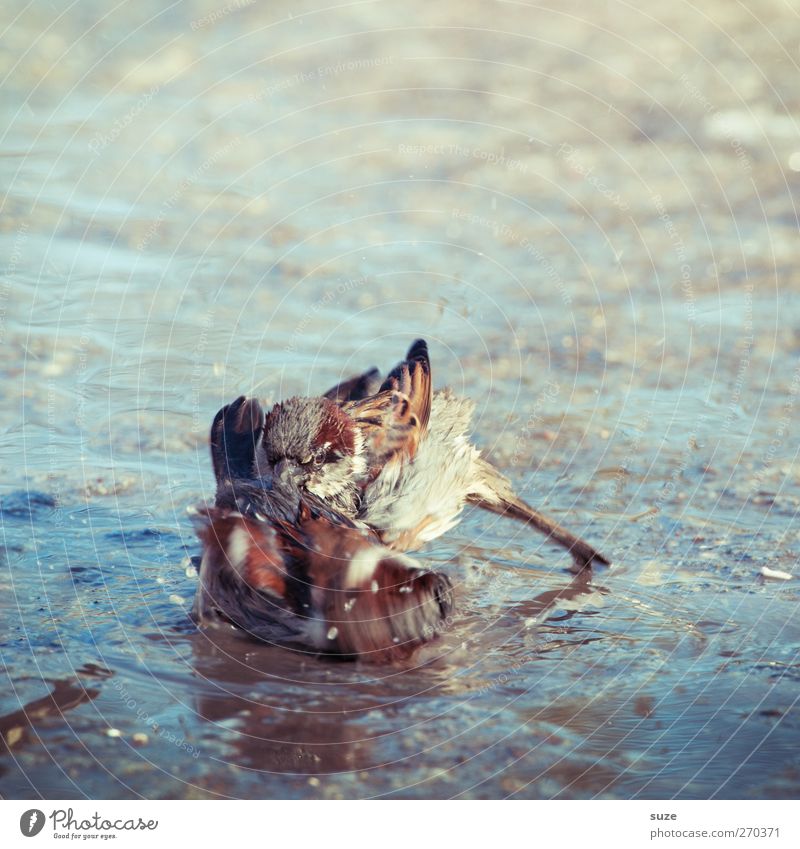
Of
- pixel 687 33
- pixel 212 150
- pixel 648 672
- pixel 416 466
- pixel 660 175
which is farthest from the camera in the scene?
pixel 660 175

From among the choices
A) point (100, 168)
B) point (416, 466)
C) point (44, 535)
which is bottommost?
point (44, 535)

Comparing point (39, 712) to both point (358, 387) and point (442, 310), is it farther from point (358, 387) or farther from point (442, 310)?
point (442, 310)

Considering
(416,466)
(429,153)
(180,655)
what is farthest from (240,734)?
(429,153)

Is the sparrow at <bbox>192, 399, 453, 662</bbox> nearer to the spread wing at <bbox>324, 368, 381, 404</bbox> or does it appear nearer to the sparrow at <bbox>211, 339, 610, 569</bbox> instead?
the sparrow at <bbox>211, 339, 610, 569</bbox>

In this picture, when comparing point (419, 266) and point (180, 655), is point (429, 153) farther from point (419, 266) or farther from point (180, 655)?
point (180, 655)
